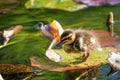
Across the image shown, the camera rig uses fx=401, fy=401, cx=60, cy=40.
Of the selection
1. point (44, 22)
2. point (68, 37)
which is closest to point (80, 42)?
point (68, 37)

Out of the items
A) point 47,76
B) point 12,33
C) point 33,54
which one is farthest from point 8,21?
point 47,76

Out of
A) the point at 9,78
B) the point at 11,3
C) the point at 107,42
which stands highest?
the point at 11,3

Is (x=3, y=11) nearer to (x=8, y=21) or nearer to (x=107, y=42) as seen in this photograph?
(x=8, y=21)

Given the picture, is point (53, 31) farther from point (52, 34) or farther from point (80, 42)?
point (80, 42)
